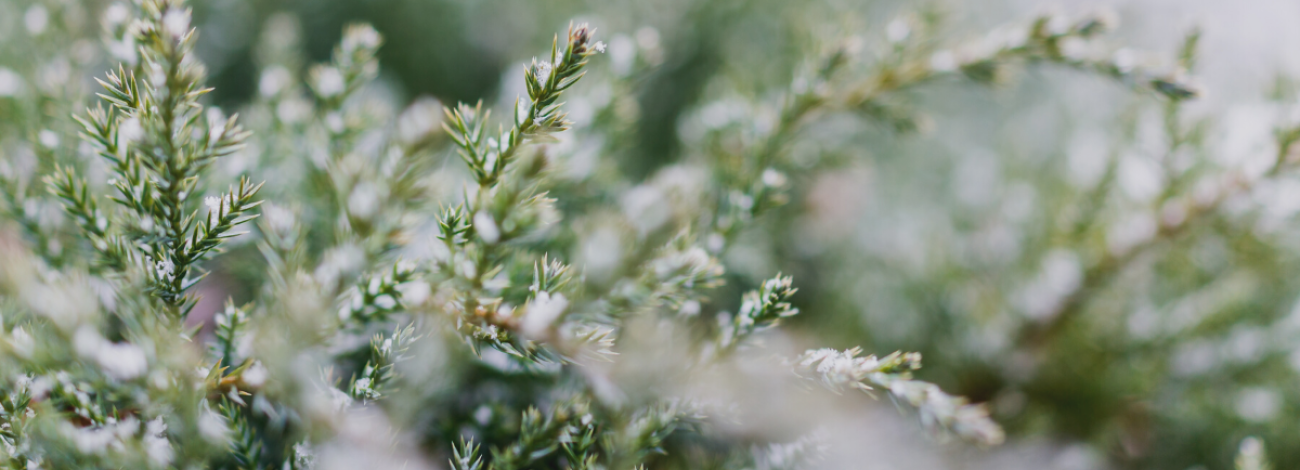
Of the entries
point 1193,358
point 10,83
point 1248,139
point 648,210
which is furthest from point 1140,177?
point 10,83

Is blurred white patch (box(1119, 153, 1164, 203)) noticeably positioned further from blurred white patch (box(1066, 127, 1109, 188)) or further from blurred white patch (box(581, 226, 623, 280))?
blurred white patch (box(581, 226, 623, 280))

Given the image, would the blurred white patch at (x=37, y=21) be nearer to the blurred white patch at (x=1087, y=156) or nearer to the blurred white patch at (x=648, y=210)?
the blurred white patch at (x=648, y=210)

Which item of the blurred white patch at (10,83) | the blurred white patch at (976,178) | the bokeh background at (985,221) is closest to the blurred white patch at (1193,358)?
the bokeh background at (985,221)

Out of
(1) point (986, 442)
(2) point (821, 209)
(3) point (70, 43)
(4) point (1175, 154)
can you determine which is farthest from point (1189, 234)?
(3) point (70, 43)

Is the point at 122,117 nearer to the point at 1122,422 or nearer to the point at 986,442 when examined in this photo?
the point at 986,442

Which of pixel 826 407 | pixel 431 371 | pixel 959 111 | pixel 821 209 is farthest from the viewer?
pixel 959 111

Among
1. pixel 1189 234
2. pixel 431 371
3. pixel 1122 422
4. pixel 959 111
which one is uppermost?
pixel 959 111

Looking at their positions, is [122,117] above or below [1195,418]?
above

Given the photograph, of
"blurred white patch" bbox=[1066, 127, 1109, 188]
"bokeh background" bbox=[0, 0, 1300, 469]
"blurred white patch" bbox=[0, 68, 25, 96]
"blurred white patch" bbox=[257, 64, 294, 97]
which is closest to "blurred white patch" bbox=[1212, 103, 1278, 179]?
"bokeh background" bbox=[0, 0, 1300, 469]

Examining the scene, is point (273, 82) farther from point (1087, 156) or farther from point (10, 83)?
point (1087, 156)
